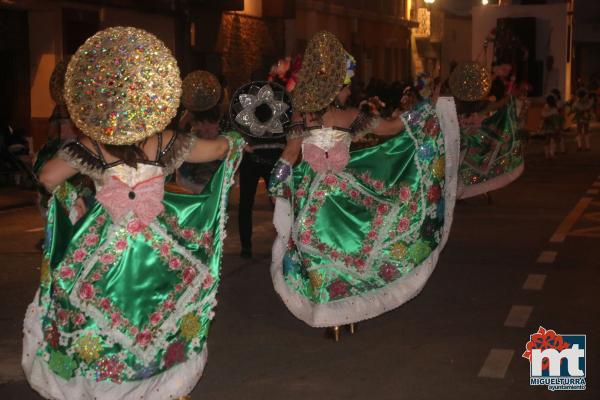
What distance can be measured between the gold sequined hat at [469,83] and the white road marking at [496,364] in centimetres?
736

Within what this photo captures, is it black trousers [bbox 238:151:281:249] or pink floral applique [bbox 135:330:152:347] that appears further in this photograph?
black trousers [bbox 238:151:281:249]

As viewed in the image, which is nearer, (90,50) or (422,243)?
(90,50)

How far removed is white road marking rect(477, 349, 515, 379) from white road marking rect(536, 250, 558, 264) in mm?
3350

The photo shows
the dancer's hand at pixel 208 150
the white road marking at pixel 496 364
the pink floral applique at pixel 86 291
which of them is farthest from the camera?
the white road marking at pixel 496 364

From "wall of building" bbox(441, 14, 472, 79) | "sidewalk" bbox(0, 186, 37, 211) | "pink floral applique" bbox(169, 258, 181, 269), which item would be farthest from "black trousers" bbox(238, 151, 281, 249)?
"wall of building" bbox(441, 14, 472, 79)

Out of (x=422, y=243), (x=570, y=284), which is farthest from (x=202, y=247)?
(x=570, y=284)

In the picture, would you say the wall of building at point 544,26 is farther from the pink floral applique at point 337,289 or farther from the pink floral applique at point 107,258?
the pink floral applique at point 107,258

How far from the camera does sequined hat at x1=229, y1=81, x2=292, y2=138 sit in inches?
316

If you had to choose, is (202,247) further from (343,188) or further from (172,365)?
(343,188)

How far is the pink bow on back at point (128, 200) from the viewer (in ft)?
16.6

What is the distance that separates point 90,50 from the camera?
16.1ft

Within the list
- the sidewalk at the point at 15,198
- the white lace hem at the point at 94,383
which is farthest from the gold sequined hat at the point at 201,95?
the white lace hem at the point at 94,383

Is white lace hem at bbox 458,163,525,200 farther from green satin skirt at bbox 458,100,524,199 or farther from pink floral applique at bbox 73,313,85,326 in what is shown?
pink floral applique at bbox 73,313,85,326

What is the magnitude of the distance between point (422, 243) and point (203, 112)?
165 inches
